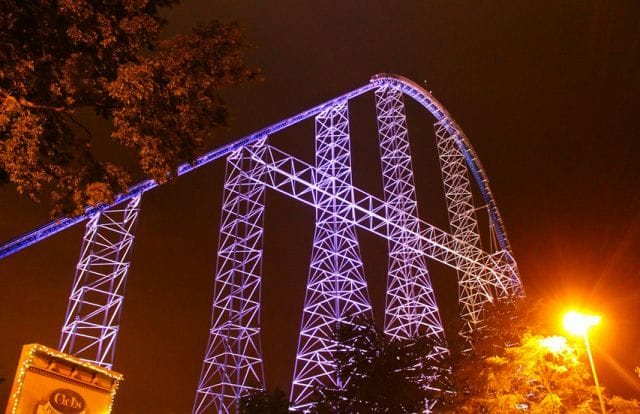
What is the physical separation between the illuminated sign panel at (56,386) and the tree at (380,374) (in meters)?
5.35

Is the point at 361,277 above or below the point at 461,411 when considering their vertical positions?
above

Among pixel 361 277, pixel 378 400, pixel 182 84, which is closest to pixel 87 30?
pixel 182 84

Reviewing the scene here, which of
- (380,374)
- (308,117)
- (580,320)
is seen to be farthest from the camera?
(308,117)

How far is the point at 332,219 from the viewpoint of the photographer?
17.5m

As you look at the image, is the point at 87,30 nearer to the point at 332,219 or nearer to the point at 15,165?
the point at 15,165

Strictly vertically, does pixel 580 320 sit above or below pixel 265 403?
above

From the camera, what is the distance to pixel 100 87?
6.11 meters

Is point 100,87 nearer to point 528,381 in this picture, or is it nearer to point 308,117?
point 528,381

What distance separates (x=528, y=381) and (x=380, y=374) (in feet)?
9.04

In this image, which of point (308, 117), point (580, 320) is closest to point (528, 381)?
point (580, 320)

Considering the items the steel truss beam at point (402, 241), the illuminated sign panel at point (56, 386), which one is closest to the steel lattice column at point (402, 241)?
the steel truss beam at point (402, 241)

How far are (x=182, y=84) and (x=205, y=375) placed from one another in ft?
32.0

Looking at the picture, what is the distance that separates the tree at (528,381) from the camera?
34.1 ft

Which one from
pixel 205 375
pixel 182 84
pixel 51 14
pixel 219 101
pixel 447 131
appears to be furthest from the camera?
pixel 447 131
